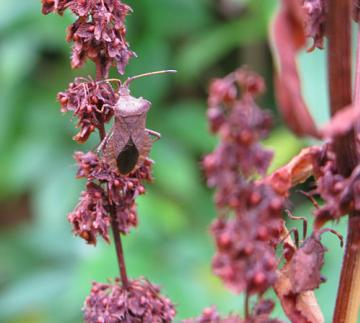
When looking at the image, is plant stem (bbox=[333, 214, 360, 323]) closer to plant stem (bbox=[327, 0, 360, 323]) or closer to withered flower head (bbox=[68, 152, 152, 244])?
plant stem (bbox=[327, 0, 360, 323])

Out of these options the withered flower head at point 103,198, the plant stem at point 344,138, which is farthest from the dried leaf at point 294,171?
the withered flower head at point 103,198

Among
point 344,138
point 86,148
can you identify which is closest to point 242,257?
point 344,138

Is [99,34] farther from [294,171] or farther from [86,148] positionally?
[86,148]

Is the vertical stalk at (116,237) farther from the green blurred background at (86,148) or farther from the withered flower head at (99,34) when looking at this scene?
the green blurred background at (86,148)

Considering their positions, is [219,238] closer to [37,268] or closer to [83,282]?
[83,282]

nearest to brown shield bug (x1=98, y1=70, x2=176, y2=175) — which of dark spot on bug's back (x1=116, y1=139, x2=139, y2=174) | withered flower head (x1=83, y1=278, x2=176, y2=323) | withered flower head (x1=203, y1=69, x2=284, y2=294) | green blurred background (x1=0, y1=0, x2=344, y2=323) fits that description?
dark spot on bug's back (x1=116, y1=139, x2=139, y2=174)
